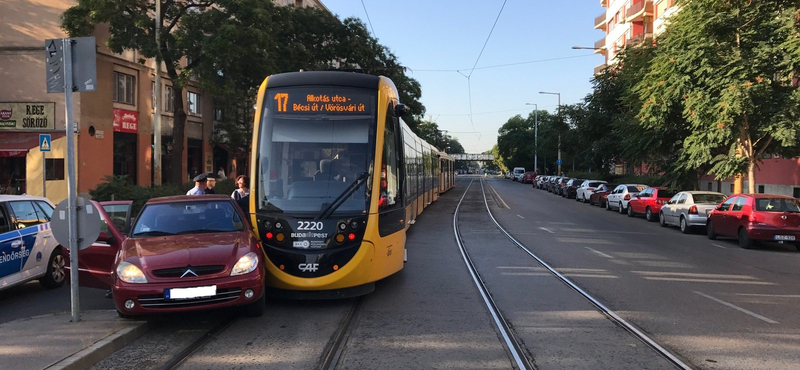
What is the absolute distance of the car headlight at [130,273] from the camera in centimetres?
652

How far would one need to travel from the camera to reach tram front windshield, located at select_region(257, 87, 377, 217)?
809cm

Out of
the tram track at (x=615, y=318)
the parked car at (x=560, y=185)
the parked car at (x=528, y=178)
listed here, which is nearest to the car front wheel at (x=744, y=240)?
the tram track at (x=615, y=318)

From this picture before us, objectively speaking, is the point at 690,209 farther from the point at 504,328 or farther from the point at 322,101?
the point at 322,101

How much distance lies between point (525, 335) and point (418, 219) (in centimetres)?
1578

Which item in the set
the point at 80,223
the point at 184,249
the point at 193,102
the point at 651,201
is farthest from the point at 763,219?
the point at 193,102

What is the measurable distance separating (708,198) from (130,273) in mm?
18468

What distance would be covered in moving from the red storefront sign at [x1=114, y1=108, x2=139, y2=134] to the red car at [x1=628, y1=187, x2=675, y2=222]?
22.6 meters

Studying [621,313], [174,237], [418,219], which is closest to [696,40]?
[418,219]

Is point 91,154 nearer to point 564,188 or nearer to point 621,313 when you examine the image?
point 621,313

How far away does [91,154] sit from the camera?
25.3 meters

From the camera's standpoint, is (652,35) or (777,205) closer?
(777,205)

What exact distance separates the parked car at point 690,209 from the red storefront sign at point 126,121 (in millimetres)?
22780

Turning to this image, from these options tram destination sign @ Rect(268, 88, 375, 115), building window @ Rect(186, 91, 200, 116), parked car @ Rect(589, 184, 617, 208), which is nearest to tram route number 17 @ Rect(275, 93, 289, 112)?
tram destination sign @ Rect(268, 88, 375, 115)

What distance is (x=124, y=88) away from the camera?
27.5m
